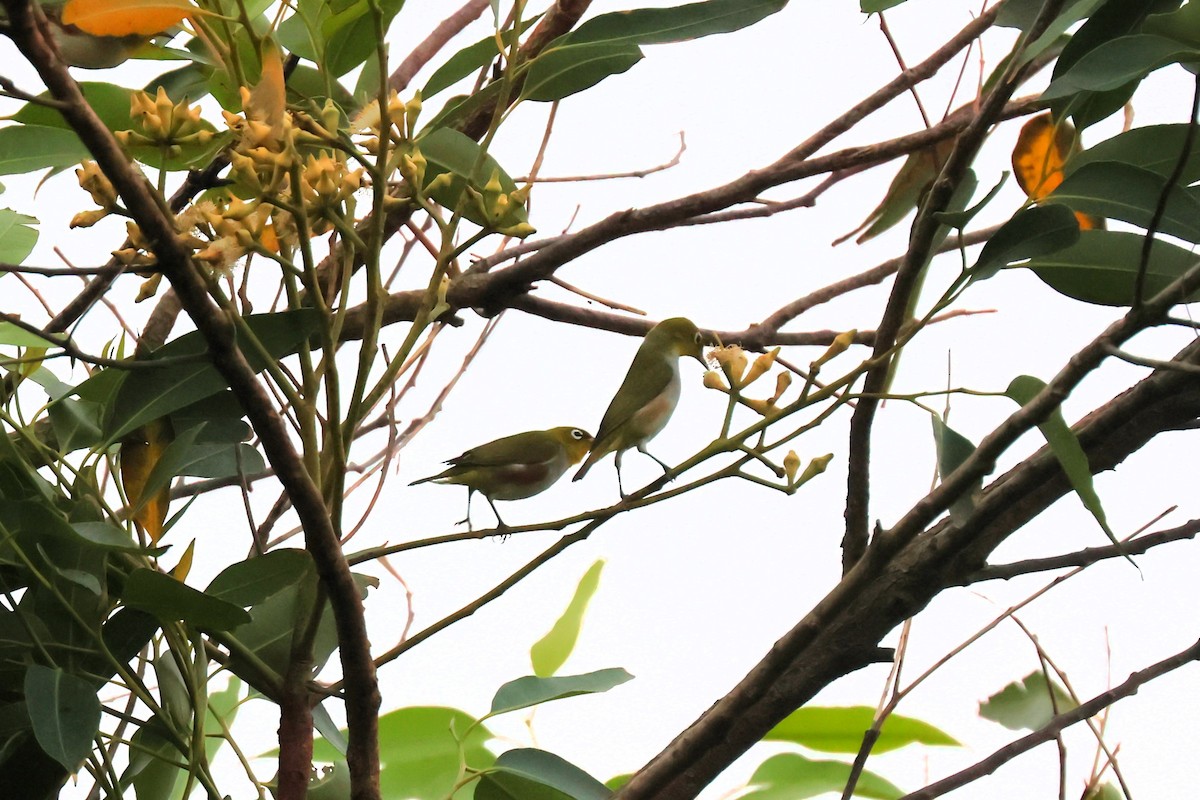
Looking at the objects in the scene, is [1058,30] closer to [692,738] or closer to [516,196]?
[516,196]

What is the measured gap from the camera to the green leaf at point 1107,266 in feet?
1.48

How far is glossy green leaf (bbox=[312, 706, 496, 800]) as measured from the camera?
82 centimetres

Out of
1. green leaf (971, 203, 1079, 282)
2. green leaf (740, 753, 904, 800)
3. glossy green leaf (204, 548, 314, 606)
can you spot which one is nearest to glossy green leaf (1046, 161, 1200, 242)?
green leaf (971, 203, 1079, 282)

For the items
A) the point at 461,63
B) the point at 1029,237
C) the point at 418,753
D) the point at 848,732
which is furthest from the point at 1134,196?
the point at 418,753

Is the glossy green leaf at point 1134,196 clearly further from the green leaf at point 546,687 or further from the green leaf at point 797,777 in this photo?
the green leaf at point 797,777

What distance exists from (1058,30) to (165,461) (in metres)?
0.37

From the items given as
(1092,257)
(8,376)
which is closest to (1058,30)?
(1092,257)

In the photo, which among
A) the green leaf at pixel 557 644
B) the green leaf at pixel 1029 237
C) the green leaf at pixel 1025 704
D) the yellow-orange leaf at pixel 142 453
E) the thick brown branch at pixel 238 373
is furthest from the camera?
the green leaf at pixel 557 644

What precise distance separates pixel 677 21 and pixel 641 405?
173 mm

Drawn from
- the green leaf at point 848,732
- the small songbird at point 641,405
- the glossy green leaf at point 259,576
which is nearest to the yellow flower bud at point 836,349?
the small songbird at point 641,405

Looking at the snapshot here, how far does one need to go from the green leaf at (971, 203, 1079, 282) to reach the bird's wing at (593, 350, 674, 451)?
17cm

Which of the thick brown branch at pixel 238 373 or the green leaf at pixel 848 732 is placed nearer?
the thick brown branch at pixel 238 373

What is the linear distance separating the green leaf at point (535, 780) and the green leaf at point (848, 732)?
0.35 metres

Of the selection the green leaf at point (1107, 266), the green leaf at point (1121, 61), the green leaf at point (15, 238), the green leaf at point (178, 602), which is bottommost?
the green leaf at point (178, 602)
